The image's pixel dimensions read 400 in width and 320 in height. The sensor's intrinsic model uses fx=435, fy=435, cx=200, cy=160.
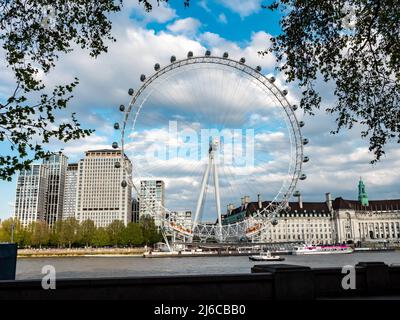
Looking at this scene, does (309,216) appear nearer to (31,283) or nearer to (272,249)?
(272,249)

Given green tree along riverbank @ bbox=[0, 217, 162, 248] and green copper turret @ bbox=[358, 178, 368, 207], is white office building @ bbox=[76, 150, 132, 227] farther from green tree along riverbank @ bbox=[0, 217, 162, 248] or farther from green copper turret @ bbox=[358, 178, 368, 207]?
green copper turret @ bbox=[358, 178, 368, 207]

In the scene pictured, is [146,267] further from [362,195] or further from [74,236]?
[362,195]

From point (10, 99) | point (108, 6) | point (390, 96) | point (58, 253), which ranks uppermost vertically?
point (108, 6)

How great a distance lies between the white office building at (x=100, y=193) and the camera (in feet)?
614

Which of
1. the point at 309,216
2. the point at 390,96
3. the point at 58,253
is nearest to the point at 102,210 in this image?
the point at 58,253

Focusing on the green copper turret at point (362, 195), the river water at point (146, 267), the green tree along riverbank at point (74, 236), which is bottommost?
the river water at point (146, 267)

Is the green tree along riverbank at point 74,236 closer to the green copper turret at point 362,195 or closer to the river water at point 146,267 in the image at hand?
the river water at point 146,267

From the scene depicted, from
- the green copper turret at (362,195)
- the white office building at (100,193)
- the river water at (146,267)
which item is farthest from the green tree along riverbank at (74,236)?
the green copper turret at (362,195)

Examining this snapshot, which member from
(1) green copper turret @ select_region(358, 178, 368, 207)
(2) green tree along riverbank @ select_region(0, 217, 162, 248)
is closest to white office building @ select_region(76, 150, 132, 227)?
(2) green tree along riverbank @ select_region(0, 217, 162, 248)

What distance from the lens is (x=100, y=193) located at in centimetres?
18800

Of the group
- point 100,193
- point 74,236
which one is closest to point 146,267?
point 74,236
